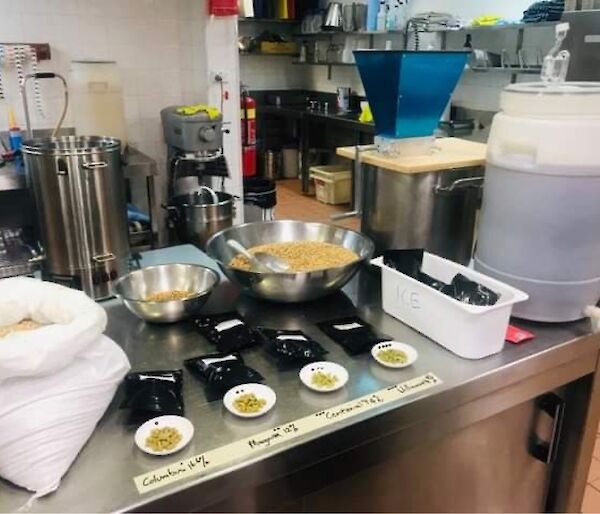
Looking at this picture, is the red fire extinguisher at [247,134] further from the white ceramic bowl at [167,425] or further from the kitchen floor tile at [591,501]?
the white ceramic bowl at [167,425]

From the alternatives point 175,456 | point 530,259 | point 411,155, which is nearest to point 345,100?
point 411,155

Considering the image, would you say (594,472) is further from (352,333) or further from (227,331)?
(227,331)

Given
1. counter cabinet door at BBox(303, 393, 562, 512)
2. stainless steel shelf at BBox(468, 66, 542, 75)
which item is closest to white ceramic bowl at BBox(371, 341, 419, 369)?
counter cabinet door at BBox(303, 393, 562, 512)

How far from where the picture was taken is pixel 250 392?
3.44 ft

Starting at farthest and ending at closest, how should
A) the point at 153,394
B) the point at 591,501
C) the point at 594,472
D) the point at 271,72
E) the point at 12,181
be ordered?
the point at 271,72, the point at 12,181, the point at 594,472, the point at 591,501, the point at 153,394

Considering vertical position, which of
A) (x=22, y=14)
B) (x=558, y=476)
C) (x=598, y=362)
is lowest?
(x=558, y=476)

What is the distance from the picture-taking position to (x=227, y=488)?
899 millimetres

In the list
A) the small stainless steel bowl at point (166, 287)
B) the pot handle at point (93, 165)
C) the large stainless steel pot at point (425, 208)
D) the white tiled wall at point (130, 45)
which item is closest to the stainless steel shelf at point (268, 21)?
the white tiled wall at point (130, 45)

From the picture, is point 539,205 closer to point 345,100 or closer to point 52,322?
point 52,322

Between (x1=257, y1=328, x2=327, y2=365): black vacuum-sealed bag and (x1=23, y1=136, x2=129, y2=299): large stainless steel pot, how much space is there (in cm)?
148

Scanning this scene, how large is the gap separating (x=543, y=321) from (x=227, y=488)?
2.85 feet

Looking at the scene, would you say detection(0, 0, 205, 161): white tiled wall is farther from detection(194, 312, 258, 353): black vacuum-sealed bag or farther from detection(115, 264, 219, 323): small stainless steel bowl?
detection(194, 312, 258, 353): black vacuum-sealed bag

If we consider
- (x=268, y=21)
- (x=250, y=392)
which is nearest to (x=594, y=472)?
(x=250, y=392)

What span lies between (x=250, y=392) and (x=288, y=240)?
0.71 m
